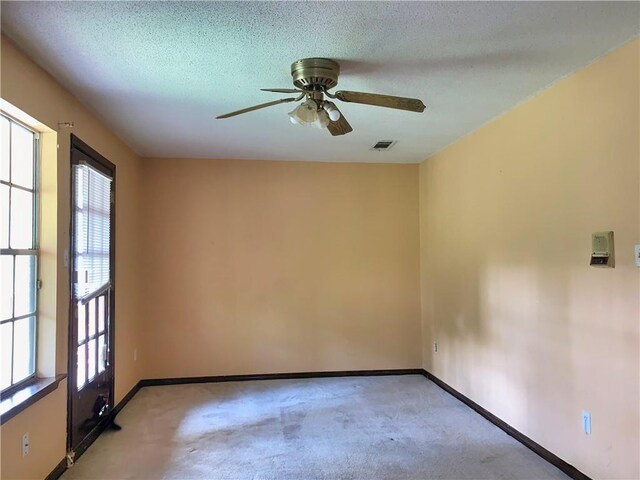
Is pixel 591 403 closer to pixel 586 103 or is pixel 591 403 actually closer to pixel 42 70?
pixel 586 103

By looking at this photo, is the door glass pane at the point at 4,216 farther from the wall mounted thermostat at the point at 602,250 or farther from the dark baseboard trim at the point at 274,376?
the wall mounted thermostat at the point at 602,250

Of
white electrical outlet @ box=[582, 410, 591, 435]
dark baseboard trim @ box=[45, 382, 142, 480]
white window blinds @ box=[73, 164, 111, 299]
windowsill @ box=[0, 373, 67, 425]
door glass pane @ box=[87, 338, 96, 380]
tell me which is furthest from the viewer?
door glass pane @ box=[87, 338, 96, 380]

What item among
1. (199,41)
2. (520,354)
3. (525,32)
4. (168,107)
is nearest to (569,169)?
(525,32)

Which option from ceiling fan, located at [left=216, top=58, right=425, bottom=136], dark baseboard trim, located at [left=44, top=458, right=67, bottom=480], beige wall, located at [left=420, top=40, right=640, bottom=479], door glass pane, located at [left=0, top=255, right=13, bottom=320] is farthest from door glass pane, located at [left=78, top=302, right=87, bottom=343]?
beige wall, located at [left=420, top=40, right=640, bottom=479]

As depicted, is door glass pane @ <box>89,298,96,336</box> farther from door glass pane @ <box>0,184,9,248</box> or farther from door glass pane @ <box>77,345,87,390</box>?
door glass pane @ <box>0,184,9,248</box>

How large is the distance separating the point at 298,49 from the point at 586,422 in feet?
8.43

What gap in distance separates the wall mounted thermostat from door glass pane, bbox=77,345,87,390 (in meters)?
3.23

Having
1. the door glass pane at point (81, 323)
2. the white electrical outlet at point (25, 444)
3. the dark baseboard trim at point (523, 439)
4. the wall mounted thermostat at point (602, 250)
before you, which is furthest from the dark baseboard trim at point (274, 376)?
the wall mounted thermostat at point (602, 250)

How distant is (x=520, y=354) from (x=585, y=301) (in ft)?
2.43

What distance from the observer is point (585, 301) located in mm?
2396

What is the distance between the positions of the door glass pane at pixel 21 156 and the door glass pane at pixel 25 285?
1.38ft

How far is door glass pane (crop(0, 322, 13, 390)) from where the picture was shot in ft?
6.85

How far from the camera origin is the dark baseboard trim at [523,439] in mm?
2451

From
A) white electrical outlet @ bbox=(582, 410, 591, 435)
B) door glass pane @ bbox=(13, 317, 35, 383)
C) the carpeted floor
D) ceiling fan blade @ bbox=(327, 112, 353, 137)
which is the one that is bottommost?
the carpeted floor
